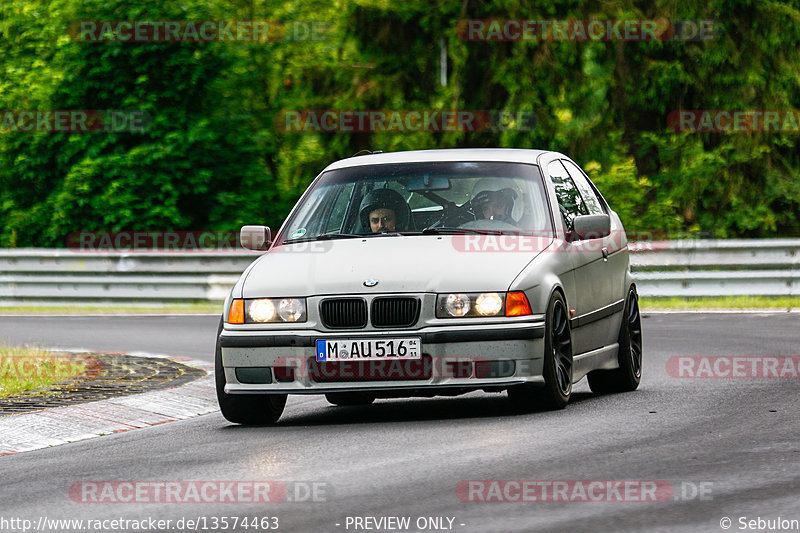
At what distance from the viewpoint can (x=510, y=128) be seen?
27234 mm

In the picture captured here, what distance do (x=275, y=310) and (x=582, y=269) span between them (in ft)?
7.12

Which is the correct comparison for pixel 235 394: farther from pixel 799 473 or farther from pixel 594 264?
pixel 799 473

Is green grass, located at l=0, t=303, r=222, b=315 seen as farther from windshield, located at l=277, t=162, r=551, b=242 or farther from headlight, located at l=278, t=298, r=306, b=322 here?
headlight, located at l=278, t=298, r=306, b=322

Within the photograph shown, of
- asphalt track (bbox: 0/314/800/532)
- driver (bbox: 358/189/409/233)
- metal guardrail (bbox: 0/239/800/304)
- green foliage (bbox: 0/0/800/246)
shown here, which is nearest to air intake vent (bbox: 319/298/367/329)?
asphalt track (bbox: 0/314/800/532)

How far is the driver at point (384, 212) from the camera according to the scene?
1035 centimetres

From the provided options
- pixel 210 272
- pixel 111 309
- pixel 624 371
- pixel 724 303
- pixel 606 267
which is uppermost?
pixel 606 267

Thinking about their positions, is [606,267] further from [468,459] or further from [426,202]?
[468,459]

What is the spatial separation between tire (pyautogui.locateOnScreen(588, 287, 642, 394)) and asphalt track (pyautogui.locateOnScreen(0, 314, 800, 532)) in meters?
0.18

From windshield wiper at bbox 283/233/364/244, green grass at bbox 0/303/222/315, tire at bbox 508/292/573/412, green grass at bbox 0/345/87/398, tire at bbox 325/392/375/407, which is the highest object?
windshield wiper at bbox 283/233/364/244

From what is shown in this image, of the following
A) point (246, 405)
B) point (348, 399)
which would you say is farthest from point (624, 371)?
point (246, 405)

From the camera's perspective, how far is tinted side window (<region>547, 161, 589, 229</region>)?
10.8 metres

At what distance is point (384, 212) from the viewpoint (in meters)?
10.4

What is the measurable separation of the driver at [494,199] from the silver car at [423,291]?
1 cm

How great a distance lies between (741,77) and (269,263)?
18.3 m
